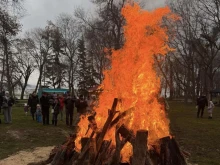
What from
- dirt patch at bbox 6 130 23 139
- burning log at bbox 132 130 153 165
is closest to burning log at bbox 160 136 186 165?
burning log at bbox 132 130 153 165

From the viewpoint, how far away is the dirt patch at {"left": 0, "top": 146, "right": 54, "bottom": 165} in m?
7.42

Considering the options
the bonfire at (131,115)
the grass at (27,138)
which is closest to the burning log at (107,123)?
the bonfire at (131,115)

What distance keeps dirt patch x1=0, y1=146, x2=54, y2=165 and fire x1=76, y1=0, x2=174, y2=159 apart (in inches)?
71.2

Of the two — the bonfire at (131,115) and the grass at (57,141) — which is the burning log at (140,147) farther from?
the grass at (57,141)

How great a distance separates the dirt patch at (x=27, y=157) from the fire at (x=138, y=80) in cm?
181

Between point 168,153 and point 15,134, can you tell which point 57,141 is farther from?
point 168,153

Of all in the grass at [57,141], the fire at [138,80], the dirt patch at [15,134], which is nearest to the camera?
the fire at [138,80]

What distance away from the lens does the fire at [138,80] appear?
620 cm

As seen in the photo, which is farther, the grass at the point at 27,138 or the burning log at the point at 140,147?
the grass at the point at 27,138

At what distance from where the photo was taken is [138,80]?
641 centimetres

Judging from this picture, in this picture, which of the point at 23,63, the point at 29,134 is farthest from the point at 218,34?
the point at 23,63

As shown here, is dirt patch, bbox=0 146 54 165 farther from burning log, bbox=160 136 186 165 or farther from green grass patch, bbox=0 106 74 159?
burning log, bbox=160 136 186 165

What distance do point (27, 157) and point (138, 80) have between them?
3.96m

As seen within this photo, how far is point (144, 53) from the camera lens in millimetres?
6676
